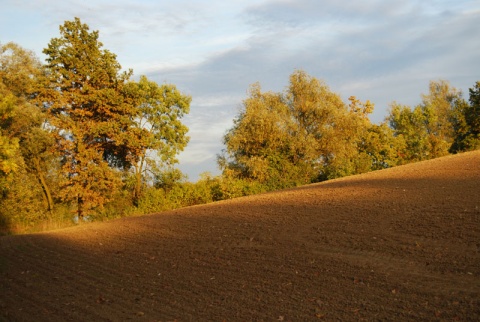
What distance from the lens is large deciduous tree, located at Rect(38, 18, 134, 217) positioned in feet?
104

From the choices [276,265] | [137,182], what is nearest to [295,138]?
[137,182]

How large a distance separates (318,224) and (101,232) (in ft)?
28.1

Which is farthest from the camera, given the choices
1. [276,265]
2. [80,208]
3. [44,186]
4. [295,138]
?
[295,138]

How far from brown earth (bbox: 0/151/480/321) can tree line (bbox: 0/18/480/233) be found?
1368 cm

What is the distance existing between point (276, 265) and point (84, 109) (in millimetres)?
25130

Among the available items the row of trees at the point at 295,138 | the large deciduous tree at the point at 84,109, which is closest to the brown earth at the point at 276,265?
the large deciduous tree at the point at 84,109

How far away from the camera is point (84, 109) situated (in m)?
32.9

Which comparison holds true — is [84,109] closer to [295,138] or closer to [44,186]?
[44,186]

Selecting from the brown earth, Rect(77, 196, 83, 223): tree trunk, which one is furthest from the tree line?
the brown earth

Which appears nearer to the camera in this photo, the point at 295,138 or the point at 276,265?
the point at 276,265

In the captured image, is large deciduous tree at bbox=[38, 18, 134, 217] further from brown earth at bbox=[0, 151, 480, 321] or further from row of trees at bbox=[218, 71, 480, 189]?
brown earth at bbox=[0, 151, 480, 321]

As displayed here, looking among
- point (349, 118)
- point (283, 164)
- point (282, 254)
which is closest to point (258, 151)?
point (283, 164)

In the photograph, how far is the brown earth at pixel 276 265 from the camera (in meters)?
8.24

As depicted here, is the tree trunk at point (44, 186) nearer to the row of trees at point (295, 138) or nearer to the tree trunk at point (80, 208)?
the tree trunk at point (80, 208)
